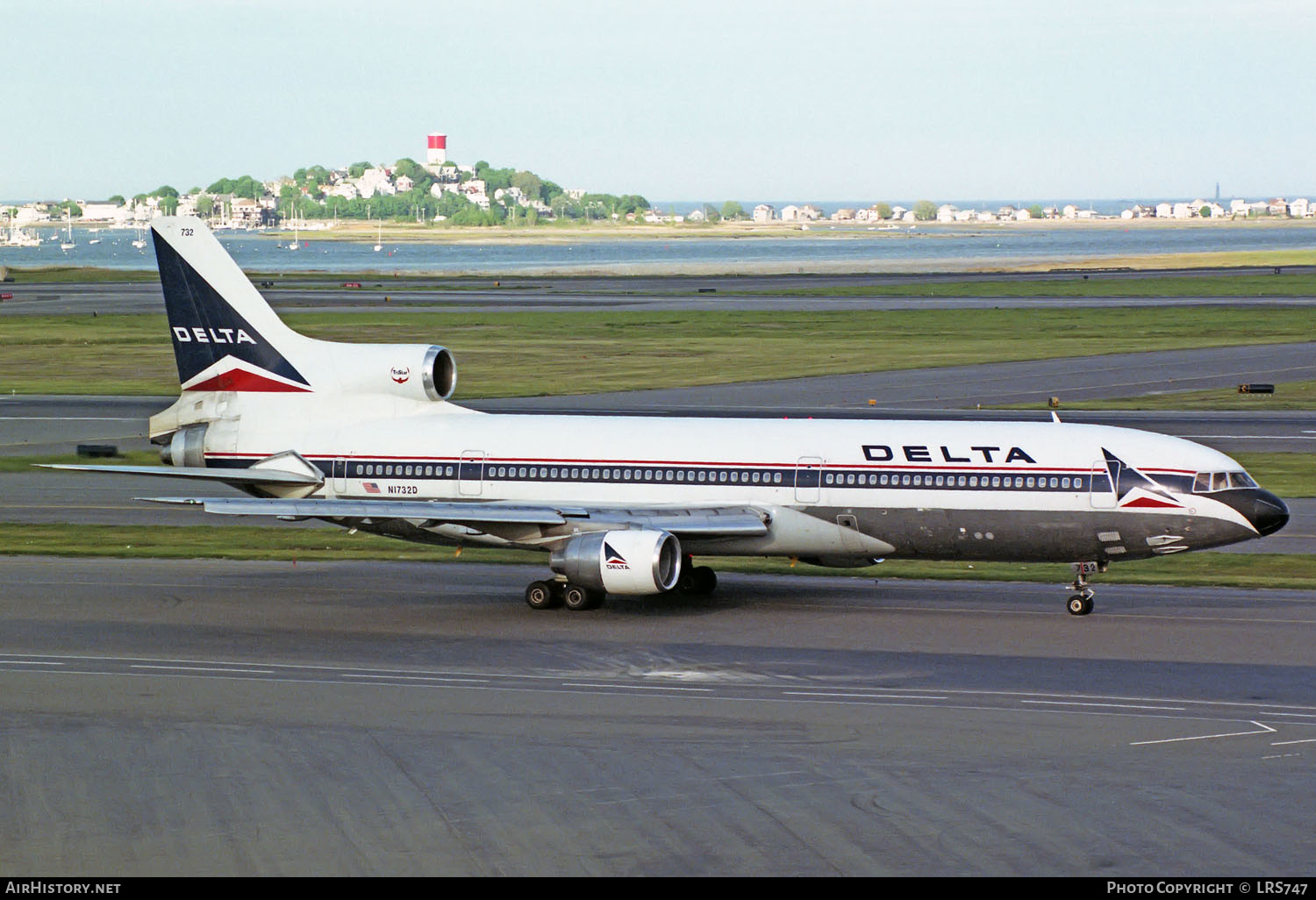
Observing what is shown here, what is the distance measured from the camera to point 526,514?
119 ft

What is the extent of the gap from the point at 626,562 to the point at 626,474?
3.51 meters

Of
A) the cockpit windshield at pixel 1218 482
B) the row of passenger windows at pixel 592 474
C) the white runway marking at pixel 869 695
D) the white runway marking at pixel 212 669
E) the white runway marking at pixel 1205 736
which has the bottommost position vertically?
the white runway marking at pixel 212 669

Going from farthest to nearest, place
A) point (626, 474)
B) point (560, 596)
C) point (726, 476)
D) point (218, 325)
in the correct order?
point (218, 325), point (626, 474), point (726, 476), point (560, 596)

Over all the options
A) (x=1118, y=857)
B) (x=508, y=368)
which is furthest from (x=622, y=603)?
(x=508, y=368)

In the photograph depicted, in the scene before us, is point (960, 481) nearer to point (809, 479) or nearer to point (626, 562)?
point (809, 479)

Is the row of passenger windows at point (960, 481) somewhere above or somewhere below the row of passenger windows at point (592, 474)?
above

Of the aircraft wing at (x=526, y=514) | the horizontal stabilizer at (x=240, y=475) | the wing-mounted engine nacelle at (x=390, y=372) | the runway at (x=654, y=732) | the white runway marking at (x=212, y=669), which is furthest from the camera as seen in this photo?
the wing-mounted engine nacelle at (x=390, y=372)

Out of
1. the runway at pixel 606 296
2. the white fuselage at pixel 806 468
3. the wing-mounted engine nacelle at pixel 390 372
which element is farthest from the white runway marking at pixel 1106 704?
the runway at pixel 606 296

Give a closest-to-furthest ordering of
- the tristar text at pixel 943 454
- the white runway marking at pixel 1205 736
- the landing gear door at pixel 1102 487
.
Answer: the white runway marking at pixel 1205 736, the landing gear door at pixel 1102 487, the tristar text at pixel 943 454

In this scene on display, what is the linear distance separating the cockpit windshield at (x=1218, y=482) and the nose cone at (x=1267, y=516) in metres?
0.53

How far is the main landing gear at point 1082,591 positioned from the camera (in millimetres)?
35312

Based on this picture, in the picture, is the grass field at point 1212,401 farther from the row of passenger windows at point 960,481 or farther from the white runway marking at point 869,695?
the white runway marking at point 869,695

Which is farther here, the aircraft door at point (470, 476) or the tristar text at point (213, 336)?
the tristar text at point (213, 336)

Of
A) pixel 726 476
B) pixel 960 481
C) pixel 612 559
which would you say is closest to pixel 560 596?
pixel 612 559
